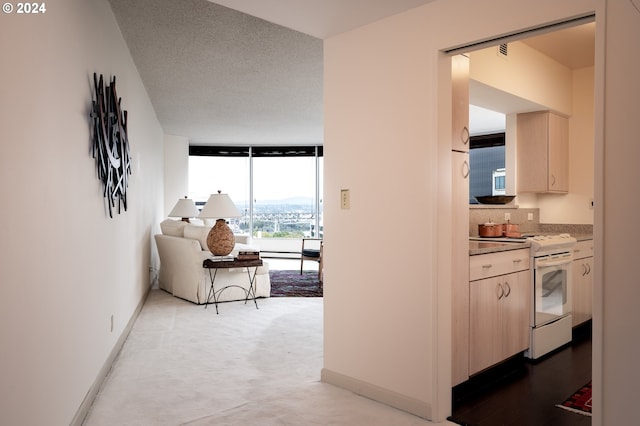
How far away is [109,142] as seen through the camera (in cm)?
320

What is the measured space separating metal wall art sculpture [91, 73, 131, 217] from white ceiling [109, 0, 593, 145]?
2.61ft

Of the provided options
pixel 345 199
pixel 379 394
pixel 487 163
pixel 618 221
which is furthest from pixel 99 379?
pixel 487 163

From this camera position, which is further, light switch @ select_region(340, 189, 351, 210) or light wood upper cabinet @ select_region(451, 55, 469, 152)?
light switch @ select_region(340, 189, 351, 210)

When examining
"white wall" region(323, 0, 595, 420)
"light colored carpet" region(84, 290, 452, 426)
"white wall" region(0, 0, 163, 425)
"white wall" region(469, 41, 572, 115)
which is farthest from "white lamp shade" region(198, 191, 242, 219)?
"white wall" region(469, 41, 572, 115)

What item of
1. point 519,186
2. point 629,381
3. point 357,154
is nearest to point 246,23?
point 357,154

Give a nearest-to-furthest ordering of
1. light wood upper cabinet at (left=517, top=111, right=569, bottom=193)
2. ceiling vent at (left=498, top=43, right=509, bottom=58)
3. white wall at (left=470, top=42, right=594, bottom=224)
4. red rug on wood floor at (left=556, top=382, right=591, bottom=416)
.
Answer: red rug on wood floor at (left=556, top=382, right=591, bottom=416) → ceiling vent at (left=498, top=43, right=509, bottom=58) → white wall at (left=470, top=42, right=594, bottom=224) → light wood upper cabinet at (left=517, top=111, right=569, bottom=193)

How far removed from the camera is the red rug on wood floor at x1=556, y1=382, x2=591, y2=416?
2.74 m

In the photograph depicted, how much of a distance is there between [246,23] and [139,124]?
84.7 inches

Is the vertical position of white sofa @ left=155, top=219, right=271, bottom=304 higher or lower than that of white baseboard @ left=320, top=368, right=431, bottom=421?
higher

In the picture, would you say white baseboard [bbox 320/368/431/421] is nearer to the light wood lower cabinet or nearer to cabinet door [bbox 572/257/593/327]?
the light wood lower cabinet

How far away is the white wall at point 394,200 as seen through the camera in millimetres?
2605

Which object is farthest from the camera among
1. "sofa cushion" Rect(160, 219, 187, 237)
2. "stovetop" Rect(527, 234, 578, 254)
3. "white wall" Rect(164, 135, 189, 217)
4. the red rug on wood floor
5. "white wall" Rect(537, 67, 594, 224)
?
"white wall" Rect(164, 135, 189, 217)

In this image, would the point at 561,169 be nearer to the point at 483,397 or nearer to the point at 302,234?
the point at 483,397

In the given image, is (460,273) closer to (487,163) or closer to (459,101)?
Answer: (459,101)
